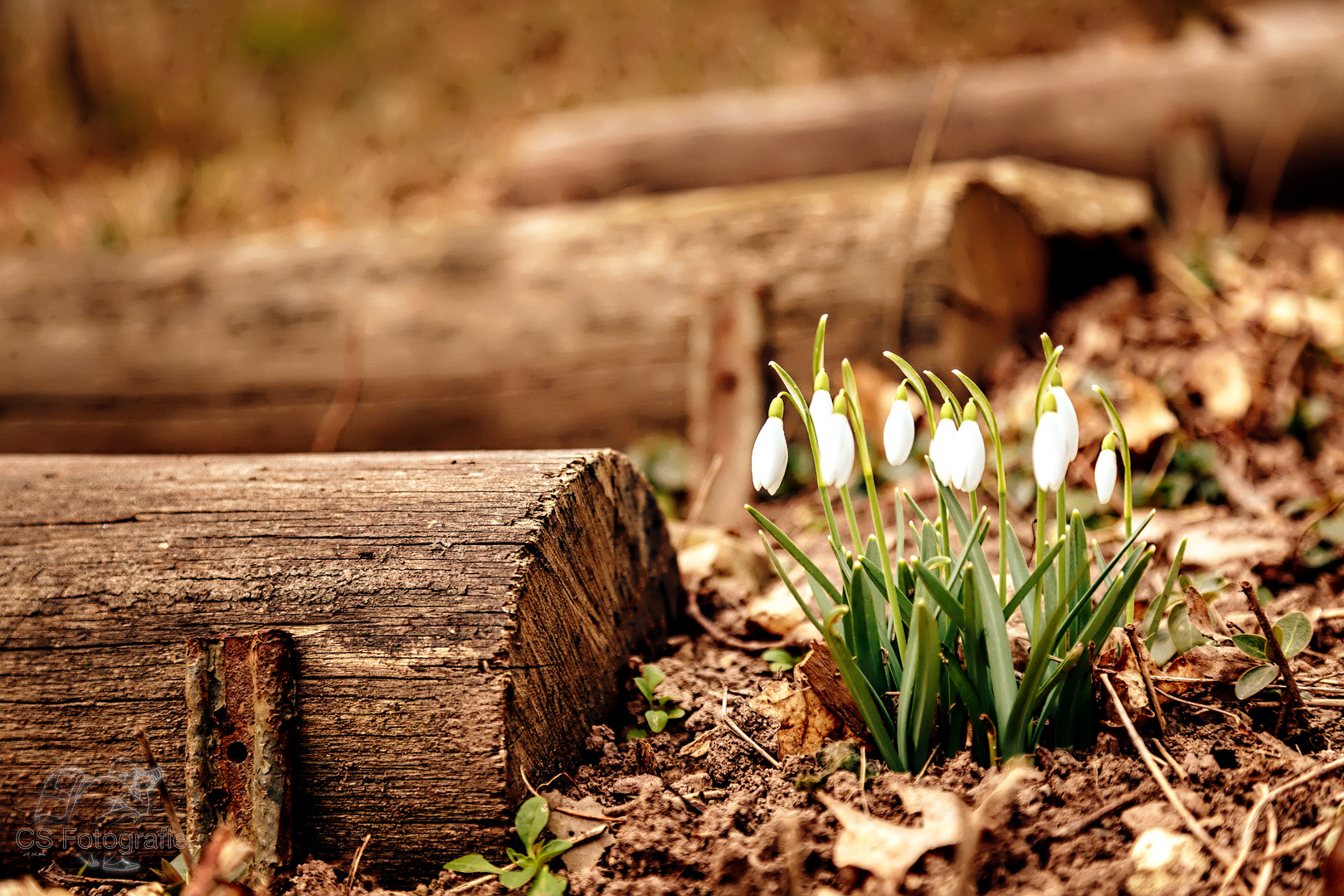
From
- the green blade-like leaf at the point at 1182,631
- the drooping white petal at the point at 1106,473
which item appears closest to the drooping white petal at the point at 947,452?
the drooping white petal at the point at 1106,473

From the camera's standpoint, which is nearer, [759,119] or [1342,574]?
[1342,574]

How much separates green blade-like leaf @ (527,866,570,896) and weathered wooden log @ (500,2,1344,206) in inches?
155

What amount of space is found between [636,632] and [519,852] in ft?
1.70

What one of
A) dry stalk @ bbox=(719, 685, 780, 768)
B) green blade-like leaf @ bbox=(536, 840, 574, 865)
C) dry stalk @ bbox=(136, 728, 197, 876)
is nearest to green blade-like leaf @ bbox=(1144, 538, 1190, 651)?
dry stalk @ bbox=(719, 685, 780, 768)

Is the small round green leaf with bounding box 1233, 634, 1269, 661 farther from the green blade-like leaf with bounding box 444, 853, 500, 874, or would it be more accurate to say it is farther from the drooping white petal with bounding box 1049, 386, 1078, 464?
the green blade-like leaf with bounding box 444, 853, 500, 874

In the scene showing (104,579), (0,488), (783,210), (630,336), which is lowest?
(104,579)

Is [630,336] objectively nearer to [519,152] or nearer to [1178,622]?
[1178,622]

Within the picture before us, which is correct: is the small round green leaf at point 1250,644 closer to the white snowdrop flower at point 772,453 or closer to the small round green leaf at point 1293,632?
the small round green leaf at point 1293,632

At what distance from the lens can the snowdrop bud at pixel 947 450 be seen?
1.05 metres

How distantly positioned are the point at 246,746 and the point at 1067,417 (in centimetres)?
129

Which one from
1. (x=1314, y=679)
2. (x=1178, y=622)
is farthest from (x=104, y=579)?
(x=1314, y=679)

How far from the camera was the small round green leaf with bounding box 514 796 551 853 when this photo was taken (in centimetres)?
122

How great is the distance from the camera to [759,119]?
4.46 metres

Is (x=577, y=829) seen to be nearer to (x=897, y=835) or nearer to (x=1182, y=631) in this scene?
(x=897, y=835)
